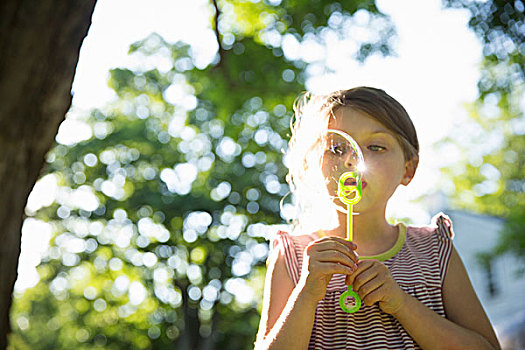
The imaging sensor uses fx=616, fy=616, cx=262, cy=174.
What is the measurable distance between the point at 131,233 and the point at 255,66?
13.2 metres

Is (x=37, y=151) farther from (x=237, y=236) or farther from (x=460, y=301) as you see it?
(x=237, y=236)

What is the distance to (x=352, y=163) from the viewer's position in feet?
5.56

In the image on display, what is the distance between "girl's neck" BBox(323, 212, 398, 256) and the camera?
6.10 ft

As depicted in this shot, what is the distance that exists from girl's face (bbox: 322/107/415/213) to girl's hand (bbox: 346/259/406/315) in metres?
0.24

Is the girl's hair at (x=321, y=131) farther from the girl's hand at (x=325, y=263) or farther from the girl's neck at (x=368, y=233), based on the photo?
the girl's hand at (x=325, y=263)

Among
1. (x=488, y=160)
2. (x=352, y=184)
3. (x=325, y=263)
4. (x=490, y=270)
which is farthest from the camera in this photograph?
(x=488, y=160)

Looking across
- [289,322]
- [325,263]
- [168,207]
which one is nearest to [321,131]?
[325,263]

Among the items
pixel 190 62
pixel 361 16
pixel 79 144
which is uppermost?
pixel 190 62

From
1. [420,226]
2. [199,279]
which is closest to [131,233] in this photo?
[199,279]

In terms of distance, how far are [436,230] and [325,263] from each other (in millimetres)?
540

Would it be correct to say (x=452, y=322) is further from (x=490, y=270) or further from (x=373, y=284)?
(x=490, y=270)

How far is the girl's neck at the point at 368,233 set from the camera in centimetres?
186

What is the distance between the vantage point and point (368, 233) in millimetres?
1883

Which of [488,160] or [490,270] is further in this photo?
[488,160]
